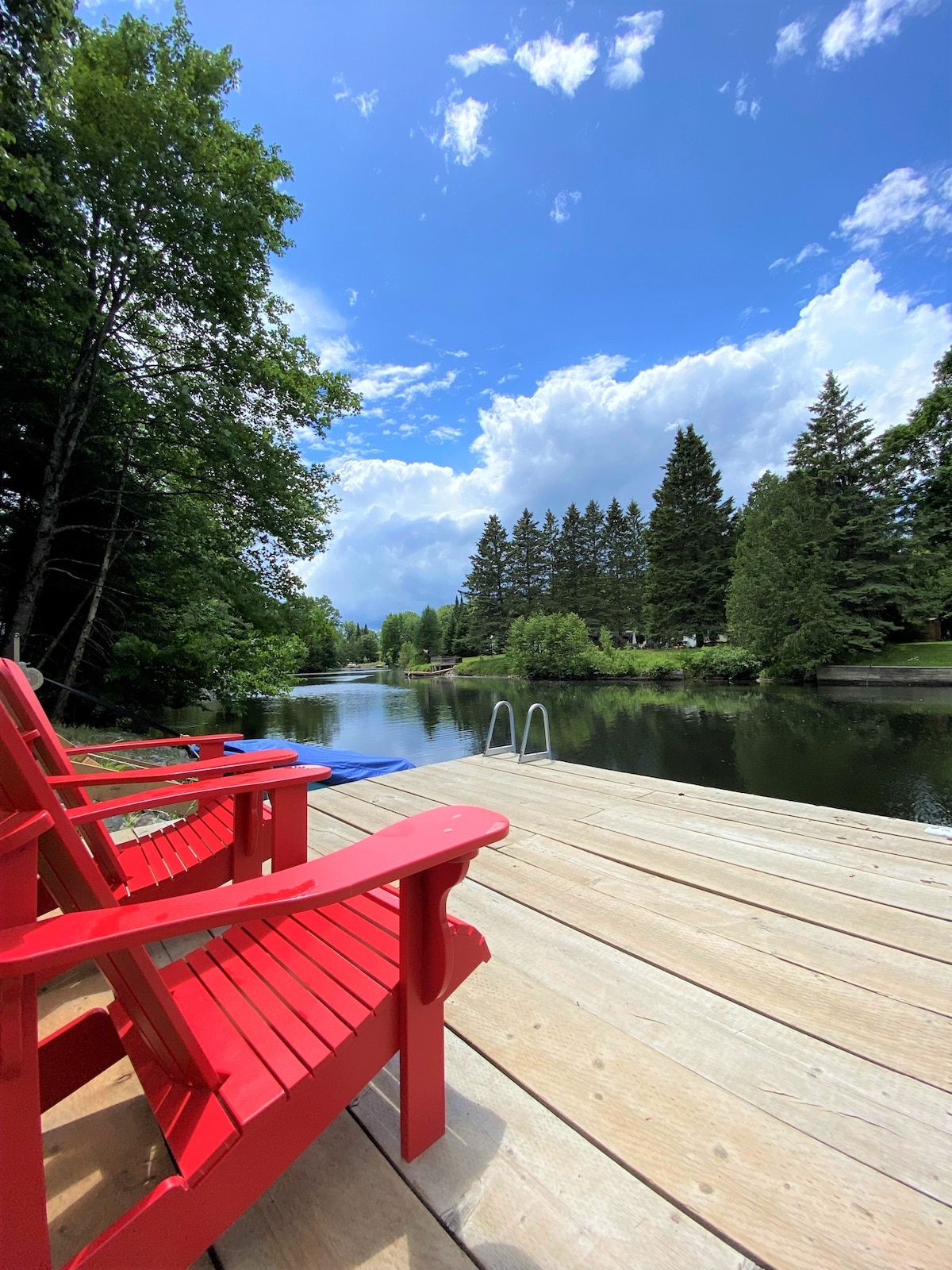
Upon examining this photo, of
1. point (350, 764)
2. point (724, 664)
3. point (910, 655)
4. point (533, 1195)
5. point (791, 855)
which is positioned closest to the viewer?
point (533, 1195)

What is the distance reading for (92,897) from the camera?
686 millimetres

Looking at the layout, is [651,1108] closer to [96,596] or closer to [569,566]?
[96,596]

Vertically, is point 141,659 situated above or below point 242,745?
above

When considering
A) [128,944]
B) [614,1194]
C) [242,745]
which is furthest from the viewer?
[242,745]

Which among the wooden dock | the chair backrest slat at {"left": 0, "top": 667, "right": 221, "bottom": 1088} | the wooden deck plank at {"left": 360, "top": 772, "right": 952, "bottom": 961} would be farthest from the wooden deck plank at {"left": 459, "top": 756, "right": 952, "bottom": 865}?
the chair backrest slat at {"left": 0, "top": 667, "right": 221, "bottom": 1088}

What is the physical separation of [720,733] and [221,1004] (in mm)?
13391

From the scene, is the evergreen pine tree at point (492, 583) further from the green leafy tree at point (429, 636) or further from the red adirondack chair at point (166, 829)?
the red adirondack chair at point (166, 829)

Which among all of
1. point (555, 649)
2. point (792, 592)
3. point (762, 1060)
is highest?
point (792, 592)

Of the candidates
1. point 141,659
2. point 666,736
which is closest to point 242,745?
point 141,659

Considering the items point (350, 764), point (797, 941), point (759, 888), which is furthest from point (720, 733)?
point (797, 941)

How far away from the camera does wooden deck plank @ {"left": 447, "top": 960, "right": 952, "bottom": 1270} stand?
2.67 ft

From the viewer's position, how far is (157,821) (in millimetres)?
3438

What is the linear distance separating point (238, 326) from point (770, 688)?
20.7 meters

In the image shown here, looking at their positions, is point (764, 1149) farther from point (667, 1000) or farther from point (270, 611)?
point (270, 611)
